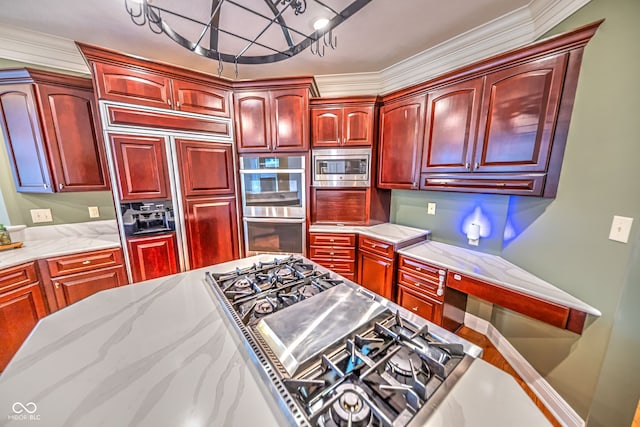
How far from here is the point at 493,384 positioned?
58 centimetres

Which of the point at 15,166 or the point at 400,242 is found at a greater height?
the point at 15,166

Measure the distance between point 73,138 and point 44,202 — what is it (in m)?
0.69

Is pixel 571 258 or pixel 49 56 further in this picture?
pixel 49 56

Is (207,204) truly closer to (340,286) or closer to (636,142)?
(340,286)

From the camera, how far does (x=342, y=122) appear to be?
239cm

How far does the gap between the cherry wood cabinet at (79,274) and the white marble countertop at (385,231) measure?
1.79 metres

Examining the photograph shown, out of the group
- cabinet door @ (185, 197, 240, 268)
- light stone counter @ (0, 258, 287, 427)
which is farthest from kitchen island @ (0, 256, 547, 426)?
cabinet door @ (185, 197, 240, 268)

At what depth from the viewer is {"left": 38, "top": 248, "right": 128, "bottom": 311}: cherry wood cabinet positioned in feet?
5.82

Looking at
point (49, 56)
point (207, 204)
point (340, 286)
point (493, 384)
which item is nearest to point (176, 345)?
point (340, 286)

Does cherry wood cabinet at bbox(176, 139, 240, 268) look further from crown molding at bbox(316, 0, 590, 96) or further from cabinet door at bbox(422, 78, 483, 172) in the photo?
cabinet door at bbox(422, 78, 483, 172)

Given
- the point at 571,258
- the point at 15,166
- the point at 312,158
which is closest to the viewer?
the point at 571,258

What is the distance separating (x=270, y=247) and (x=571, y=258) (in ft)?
7.69

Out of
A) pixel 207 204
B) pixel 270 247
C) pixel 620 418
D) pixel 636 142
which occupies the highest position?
pixel 636 142

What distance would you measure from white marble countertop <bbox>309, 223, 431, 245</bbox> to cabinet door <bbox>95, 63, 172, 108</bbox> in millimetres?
1824
